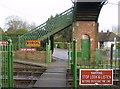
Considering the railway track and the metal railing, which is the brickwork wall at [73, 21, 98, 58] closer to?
the metal railing

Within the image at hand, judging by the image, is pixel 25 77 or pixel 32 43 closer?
pixel 25 77

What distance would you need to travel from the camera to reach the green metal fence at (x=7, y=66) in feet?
29.2

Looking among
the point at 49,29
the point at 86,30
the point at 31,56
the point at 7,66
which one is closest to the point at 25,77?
the point at 7,66

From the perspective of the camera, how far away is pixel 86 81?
8.25 metres

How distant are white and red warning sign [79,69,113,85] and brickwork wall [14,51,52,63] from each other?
18.6 meters

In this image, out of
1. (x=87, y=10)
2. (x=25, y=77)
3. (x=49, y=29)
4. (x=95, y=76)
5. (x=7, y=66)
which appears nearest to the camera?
(x=95, y=76)

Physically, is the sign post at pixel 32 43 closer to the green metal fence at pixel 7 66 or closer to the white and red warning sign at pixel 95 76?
the green metal fence at pixel 7 66

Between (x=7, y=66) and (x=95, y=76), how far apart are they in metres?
2.78

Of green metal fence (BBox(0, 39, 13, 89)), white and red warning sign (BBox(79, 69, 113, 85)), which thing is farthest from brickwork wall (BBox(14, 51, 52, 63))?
white and red warning sign (BBox(79, 69, 113, 85))

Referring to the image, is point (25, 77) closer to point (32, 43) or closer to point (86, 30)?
point (32, 43)

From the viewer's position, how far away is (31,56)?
89.1ft

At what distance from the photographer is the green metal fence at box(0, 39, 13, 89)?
8.89 metres

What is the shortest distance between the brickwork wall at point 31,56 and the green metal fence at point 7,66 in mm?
17442

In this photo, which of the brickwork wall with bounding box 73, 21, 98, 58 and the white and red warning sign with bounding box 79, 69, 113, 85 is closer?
the white and red warning sign with bounding box 79, 69, 113, 85
